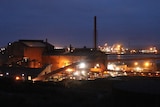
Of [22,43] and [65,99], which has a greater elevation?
[22,43]

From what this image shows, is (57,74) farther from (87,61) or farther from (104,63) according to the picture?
(104,63)

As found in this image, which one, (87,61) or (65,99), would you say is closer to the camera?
(65,99)

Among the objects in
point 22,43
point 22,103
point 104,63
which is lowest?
point 22,103

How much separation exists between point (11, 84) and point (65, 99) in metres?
3.14

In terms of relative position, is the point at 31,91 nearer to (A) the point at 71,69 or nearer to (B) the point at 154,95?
(B) the point at 154,95

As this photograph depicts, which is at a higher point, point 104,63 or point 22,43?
point 22,43

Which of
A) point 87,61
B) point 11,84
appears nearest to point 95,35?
point 87,61

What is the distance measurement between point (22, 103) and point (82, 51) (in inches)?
1103

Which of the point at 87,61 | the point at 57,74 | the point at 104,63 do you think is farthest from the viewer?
the point at 104,63

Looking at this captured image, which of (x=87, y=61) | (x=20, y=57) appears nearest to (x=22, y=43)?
(x=20, y=57)

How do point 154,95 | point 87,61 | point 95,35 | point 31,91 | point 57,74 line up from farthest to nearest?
point 95,35 < point 87,61 < point 57,74 < point 31,91 < point 154,95

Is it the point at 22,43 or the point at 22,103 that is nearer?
the point at 22,103

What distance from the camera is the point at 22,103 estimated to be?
838 cm

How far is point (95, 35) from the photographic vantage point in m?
35.8
